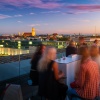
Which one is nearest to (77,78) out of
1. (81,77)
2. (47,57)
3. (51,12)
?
(81,77)

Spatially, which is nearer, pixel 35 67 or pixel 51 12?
pixel 35 67

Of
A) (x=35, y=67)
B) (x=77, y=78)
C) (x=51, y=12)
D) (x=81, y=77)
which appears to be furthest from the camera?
(x=51, y=12)

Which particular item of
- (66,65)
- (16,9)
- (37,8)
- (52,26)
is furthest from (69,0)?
(66,65)

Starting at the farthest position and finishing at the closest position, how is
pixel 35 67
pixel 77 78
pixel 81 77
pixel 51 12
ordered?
pixel 51 12
pixel 35 67
pixel 77 78
pixel 81 77

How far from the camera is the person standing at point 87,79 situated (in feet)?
13.2

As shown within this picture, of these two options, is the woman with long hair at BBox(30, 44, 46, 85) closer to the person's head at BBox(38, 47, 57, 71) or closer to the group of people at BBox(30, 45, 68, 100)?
the group of people at BBox(30, 45, 68, 100)

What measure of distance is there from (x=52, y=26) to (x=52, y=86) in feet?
95.9

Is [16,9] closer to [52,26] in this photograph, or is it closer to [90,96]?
[52,26]

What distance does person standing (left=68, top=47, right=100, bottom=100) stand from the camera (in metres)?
4.02

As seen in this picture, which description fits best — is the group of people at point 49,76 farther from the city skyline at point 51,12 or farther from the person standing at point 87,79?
the city skyline at point 51,12

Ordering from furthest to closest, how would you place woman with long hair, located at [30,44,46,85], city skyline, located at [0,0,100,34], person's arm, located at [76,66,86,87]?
1. city skyline, located at [0,0,100,34]
2. woman with long hair, located at [30,44,46,85]
3. person's arm, located at [76,66,86,87]

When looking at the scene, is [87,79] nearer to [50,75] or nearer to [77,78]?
[77,78]

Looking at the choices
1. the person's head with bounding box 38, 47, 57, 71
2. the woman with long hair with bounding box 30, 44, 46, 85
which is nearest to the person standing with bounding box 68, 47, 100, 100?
the person's head with bounding box 38, 47, 57, 71

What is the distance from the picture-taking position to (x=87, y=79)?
13.3 feet
